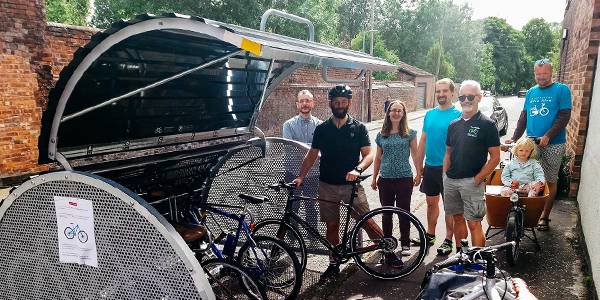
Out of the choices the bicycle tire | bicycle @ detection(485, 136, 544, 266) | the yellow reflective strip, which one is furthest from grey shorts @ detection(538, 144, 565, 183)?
the yellow reflective strip

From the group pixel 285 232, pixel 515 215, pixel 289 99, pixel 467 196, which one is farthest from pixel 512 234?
pixel 289 99

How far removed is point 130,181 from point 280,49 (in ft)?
6.40

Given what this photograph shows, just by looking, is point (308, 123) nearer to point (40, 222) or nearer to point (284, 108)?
point (40, 222)

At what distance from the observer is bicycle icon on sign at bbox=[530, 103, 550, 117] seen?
5.07 m

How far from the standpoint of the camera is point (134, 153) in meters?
3.72

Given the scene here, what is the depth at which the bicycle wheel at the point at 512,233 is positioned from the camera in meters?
4.12

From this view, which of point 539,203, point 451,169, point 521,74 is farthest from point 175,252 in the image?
point 521,74

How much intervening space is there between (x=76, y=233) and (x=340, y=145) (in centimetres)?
244

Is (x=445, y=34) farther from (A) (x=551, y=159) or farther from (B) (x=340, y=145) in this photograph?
(B) (x=340, y=145)

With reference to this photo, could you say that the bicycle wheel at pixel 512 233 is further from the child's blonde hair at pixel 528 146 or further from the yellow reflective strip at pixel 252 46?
the yellow reflective strip at pixel 252 46

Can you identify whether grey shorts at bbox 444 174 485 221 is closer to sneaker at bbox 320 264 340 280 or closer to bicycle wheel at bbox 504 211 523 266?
bicycle wheel at bbox 504 211 523 266

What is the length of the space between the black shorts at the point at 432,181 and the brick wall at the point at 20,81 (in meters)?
7.55

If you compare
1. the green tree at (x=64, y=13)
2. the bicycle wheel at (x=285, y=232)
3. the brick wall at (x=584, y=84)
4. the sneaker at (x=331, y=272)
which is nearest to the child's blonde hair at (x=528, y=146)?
the brick wall at (x=584, y=84)

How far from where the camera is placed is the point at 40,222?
2.63 meters
